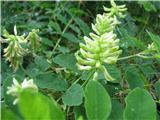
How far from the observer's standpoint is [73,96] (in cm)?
77

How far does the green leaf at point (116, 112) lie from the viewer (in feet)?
2.28

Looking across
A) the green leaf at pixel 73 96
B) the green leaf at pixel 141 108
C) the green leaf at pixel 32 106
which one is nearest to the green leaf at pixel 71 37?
the green leaf at pixel 73 96

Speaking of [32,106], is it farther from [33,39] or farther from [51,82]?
[33,39]

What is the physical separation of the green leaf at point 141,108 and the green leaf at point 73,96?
0.13m

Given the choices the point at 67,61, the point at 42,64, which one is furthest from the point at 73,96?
the point at 42,64

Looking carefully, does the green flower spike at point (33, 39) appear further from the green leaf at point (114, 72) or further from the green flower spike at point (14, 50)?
the green leaf at point (114, 72)

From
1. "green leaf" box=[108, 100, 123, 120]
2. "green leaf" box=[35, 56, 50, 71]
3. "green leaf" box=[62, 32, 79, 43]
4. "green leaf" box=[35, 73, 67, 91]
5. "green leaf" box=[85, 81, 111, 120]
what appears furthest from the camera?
"green leaf" box=[62, 32, 79, 43]

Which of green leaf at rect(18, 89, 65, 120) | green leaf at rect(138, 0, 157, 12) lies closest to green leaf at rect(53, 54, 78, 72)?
green leaf at rect(18, 89, 65, 120)

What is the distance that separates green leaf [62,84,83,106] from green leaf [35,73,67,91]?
0.04 metres

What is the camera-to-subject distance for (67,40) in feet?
4.51

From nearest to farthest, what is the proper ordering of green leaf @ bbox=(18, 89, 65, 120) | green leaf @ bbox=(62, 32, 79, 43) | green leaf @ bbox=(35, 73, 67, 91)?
green leaf @ bbox=(18, 89, 65, 120) < green leaf @ bbox=(35, 73, 67, 91) < green leaf @ bbox=(62, 32, 79, 43)

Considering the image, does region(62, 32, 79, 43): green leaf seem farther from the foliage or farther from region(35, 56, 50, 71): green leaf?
region(35, 56, 50, 71): green leaf

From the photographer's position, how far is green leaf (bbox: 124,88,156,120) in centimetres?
61

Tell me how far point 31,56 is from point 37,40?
3.6 inches
